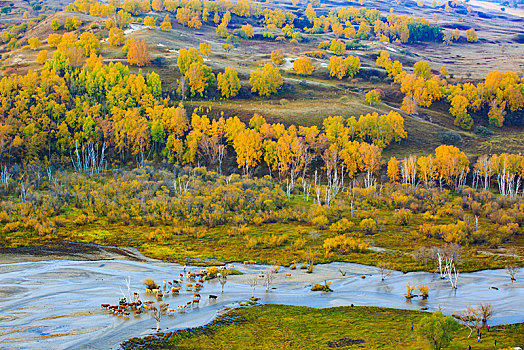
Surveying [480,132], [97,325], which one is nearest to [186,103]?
[480,132]

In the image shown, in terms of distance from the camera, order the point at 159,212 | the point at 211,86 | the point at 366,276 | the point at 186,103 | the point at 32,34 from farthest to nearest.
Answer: the point at 32,34, the point at 211,86, the point at 186,103, the point at 159,212, the point at 366,276

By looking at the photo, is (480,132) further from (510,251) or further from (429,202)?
(510,251)

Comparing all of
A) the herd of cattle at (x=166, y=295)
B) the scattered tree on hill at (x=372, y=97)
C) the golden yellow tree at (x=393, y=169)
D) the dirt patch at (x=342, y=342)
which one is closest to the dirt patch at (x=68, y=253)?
the herd of cattle at (x=166, y=295)

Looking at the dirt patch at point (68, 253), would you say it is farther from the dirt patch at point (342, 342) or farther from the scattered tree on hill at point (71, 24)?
the scattered tree on hill at point (71, 24)

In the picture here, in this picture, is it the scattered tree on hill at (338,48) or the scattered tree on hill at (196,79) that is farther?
the scattered tree on hill at (338,48)

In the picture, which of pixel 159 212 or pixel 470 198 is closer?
pixel 159 212

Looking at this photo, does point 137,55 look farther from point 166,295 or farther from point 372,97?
point 166,295
